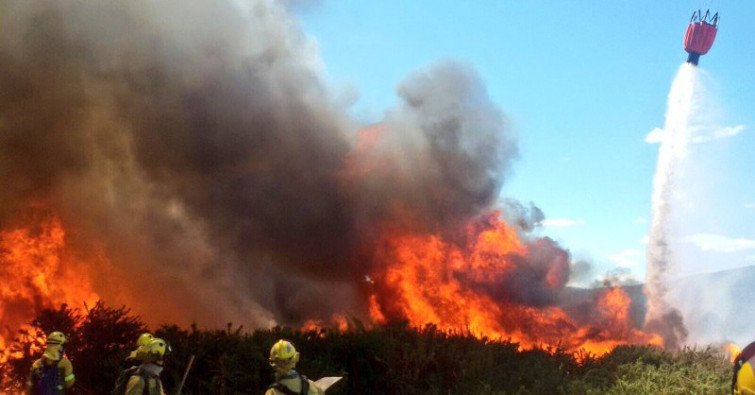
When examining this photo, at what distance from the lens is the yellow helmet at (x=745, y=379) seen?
590cm

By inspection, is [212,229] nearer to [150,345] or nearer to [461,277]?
[461,277]

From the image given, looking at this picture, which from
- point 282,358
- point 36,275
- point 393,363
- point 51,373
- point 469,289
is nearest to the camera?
point 282,358

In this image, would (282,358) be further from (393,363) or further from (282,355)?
(393,363)

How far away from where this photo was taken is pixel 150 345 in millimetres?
7098

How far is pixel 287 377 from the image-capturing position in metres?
5.96

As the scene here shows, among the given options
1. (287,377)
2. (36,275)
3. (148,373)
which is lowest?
(287,377)

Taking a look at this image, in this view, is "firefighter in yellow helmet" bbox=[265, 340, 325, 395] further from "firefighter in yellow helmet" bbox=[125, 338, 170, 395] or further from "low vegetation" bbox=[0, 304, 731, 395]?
"low vegetation" bbox=[0, 304, 731, 395]

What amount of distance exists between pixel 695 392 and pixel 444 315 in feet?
54.8

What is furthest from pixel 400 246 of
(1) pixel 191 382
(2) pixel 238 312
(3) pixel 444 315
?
(1) pixel 191 382

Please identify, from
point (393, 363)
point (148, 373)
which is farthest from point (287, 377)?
point (393, 363)

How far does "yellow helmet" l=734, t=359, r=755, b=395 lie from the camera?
19.4 ft

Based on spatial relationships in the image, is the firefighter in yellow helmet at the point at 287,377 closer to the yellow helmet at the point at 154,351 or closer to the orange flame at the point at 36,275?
the yellow helmet at the point at 154,351

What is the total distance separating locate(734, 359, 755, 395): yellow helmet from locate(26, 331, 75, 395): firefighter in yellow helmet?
8896 mm

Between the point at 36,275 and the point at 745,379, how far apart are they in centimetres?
2456
